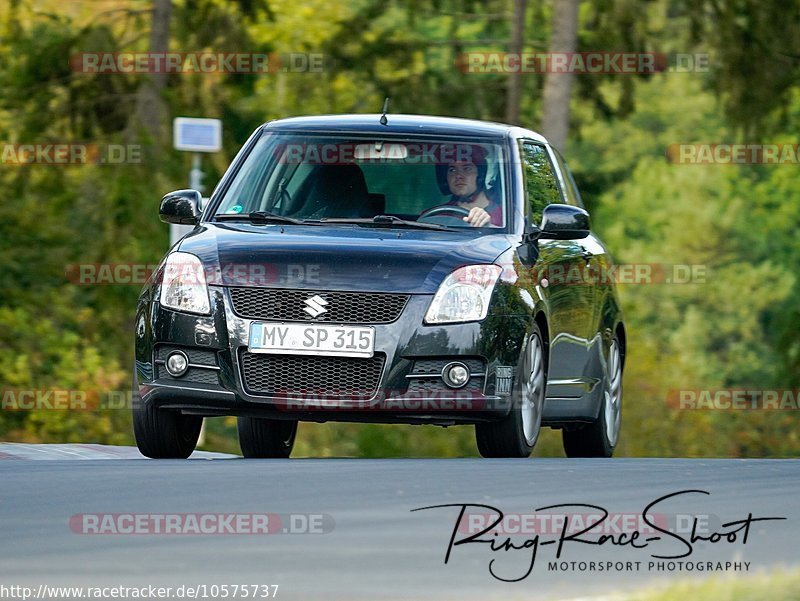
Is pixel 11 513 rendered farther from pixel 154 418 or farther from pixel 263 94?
pixel 263 94

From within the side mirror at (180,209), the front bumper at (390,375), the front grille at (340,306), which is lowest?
the front bumper at (390,375)

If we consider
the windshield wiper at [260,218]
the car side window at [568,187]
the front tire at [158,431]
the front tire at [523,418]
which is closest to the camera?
the front tire at [523,418]

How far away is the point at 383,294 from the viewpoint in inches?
436

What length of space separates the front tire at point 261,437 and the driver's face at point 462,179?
211 centimetres

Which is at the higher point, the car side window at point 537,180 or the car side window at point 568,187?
the car side window at point 537,180

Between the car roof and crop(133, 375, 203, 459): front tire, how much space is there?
1917 millimetres

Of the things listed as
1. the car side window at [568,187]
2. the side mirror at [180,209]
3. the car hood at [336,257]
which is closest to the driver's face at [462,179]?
the car hood at [336,257]

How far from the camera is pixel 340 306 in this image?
36.3ft

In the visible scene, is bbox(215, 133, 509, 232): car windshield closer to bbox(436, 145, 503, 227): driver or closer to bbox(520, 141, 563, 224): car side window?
bbox(436, 145, 503, 227): driver

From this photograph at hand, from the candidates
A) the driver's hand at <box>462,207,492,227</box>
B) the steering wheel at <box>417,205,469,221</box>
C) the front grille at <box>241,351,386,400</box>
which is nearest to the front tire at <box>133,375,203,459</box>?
the front grille at <box>241,351,386,400</box>

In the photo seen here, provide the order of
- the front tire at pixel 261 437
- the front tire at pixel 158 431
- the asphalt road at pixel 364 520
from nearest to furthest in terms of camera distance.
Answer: the asphalt road at pixel 364 520 → the front tire at pixel 158 431 → the front tire at pixel 261 437

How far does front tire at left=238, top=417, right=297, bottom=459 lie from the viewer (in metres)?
13.8

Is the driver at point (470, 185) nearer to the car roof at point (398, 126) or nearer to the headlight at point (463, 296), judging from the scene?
the car roof at point (398, 126)

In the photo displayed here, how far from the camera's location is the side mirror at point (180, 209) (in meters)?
12.4
